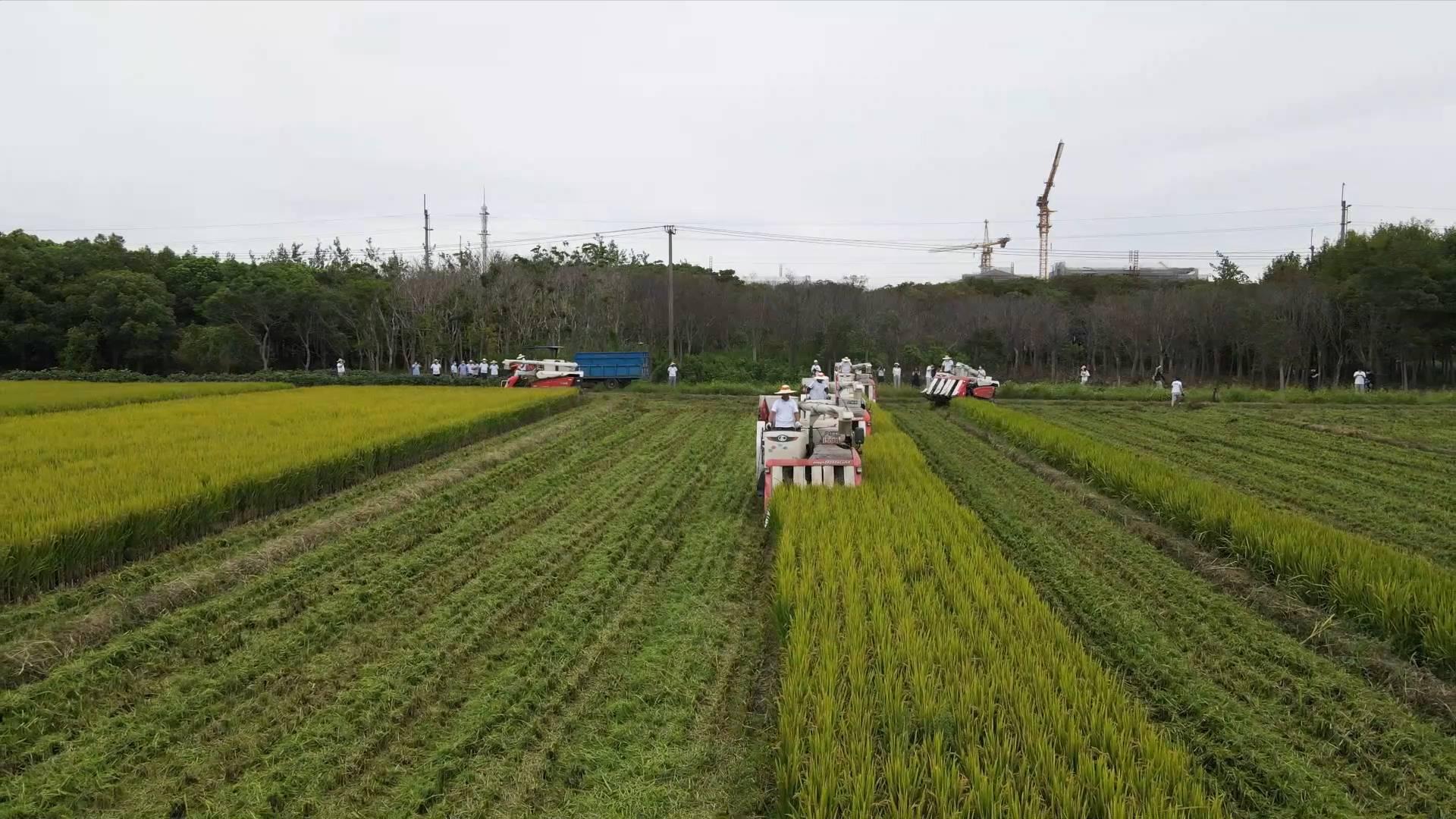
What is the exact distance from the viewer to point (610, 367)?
30.1m

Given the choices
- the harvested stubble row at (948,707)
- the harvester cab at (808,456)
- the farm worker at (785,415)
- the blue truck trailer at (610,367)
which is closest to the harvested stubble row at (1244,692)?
the harvested stubble row at (948,707)

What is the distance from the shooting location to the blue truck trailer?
98.5 feet

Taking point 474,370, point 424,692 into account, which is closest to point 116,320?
point 474,370

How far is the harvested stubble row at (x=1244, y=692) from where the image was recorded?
11.5ft

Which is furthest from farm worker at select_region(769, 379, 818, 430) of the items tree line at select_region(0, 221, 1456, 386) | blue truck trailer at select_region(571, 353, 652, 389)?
tree line at select_region(0, 221, 1456, 386)

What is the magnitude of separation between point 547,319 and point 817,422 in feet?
110

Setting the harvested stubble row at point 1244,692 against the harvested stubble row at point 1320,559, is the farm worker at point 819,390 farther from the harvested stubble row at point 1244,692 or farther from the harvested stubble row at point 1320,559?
the harvested stubble row at point 1244,692

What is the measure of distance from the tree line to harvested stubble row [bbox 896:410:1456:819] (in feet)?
91.0

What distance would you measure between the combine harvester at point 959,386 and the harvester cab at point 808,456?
14.7 meters

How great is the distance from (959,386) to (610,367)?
1405 cm

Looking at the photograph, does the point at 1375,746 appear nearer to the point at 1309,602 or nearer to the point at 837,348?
the point at 1309,602

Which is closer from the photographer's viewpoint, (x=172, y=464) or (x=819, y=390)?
(x=172, y=464)

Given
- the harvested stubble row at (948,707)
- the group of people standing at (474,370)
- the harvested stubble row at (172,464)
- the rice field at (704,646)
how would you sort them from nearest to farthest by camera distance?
the harvested stubble row at (948,707) → the rice field at (704,646) → the harvested stubble row at (172,464) → the group of people standing at (474,370)

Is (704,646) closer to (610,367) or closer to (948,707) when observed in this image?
(948,707)
